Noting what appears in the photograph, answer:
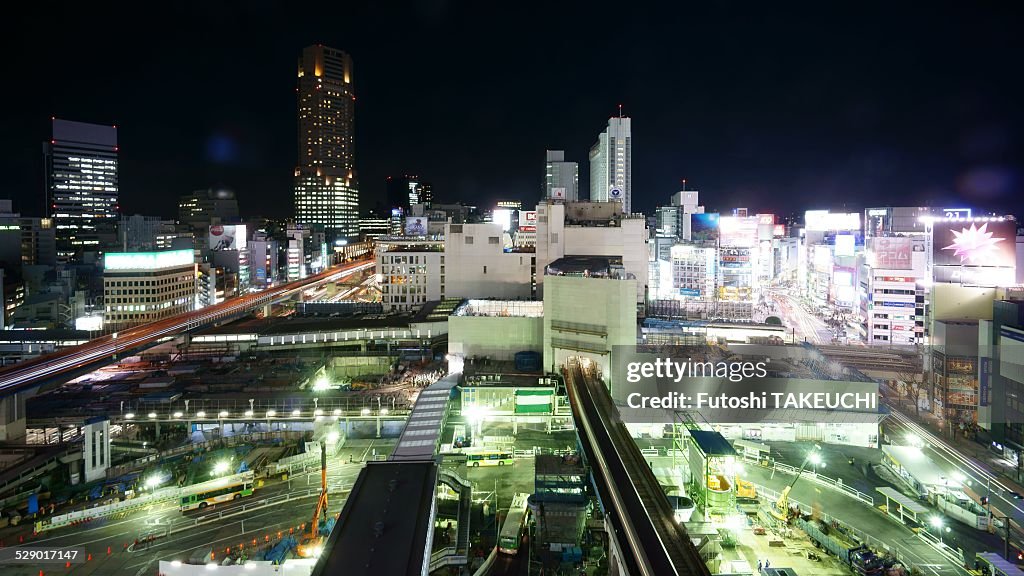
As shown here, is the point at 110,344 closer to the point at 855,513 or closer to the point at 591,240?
the point at 591,240

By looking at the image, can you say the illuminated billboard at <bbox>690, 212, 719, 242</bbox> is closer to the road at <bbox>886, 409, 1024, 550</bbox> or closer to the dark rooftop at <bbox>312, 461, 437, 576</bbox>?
the road at <bbox>886, 409, 1024, 550</bbox>

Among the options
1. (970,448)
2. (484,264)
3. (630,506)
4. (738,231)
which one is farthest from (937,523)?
(738,231)

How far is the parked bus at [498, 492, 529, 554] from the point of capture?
54.7 feet

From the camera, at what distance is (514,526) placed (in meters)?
17.3

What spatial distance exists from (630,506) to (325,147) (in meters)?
140

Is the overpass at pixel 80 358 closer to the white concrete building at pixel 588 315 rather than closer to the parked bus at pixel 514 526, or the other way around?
the parked bus at pixel 514 526

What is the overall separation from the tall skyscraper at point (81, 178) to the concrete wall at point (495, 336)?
7925cm

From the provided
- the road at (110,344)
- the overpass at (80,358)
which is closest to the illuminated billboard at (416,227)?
the road at (110,344)

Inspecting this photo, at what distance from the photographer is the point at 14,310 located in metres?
54.3

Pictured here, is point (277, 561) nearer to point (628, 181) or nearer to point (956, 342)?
point (956, 342)

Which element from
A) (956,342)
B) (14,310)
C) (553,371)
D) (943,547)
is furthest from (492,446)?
(14,310)

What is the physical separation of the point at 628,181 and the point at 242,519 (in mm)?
103259

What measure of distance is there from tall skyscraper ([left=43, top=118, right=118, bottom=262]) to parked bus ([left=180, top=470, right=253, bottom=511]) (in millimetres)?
85258

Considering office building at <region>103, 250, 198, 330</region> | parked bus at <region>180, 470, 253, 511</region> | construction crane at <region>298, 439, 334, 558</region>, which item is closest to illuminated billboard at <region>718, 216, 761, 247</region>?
construction crane at <region>298, 439, 334, 558</region>
